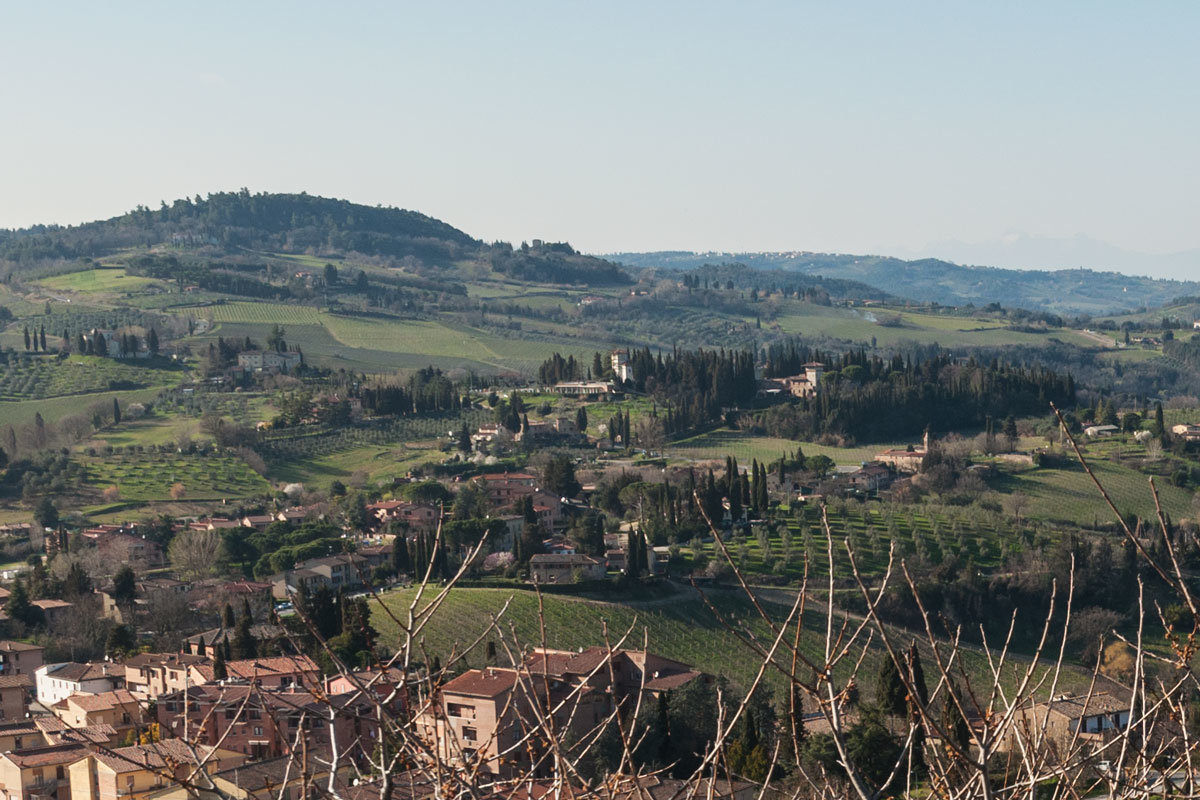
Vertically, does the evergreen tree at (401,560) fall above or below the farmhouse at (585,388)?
below

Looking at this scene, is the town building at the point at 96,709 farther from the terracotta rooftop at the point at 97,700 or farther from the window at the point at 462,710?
the window at the point at 462,710

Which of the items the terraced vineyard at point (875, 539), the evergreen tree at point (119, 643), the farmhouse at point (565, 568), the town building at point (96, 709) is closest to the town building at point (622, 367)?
the terraced vineyard at point (875, 539)

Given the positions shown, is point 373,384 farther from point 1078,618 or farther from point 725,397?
point 1078,618

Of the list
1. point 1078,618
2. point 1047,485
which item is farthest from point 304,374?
point 1078,618

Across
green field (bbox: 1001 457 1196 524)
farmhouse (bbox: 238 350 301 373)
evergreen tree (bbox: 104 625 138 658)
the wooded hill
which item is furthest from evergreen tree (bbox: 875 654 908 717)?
the wooded hill

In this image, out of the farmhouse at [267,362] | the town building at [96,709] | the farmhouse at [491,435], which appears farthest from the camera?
the farmhouse at [267,362]

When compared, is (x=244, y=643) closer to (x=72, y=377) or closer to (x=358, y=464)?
(x=358, y=464)

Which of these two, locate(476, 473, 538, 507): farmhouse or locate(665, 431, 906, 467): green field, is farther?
locate(665, 431, 906, 467): green field

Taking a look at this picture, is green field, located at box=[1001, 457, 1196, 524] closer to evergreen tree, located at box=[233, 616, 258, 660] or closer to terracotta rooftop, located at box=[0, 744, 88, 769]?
evergreen tree, located at box=[233, 616, 258, 660]
